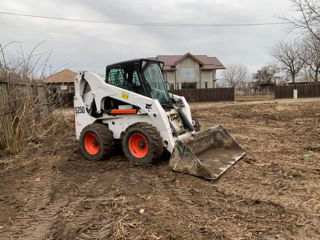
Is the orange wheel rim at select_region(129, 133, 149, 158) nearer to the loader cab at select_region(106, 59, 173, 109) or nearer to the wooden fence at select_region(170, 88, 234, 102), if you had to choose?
the loader cab at select_region(106, 59, 173, 109)

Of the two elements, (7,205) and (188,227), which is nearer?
(188,227)

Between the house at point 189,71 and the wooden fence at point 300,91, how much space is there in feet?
27.3

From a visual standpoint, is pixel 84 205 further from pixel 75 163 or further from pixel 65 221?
pixel 75 163

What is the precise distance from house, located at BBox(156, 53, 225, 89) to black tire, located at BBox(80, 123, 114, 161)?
26.7m

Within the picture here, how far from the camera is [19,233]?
276cm

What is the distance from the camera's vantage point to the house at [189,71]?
3200 centimetres

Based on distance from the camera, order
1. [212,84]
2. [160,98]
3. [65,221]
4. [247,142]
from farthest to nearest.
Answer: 1. [212,84]
2. [247,142]
3. [160,98]
4. [65,221]

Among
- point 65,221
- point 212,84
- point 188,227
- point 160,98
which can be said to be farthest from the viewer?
point 212,84

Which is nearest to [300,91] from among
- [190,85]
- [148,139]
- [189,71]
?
[190,85]

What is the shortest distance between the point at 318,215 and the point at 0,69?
6678 millimetres

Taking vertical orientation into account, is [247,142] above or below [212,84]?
below

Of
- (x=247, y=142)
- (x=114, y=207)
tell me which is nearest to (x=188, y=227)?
(x=114, y=207)

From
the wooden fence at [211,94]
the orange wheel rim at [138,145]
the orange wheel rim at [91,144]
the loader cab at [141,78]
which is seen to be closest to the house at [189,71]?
the wooden fence at [211,94]

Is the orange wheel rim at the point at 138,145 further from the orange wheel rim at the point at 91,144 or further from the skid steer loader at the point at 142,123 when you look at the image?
the orange wheel rim at the point at 91,144
